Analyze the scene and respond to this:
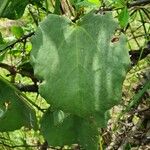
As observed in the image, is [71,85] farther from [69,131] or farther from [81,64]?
[69,131]

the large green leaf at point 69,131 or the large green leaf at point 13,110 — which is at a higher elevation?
the large green leaf at point 13,110

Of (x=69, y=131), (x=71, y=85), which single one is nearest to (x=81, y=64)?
(x=71, y=85)

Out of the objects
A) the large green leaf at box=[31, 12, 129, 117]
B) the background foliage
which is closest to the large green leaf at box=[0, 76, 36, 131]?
the background foliage

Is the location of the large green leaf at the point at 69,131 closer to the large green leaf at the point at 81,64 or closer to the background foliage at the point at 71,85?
the background foliage at the point at 71,85

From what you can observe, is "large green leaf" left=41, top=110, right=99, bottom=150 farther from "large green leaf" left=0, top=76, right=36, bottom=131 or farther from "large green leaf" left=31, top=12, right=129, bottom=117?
"large green leaf" left=31, top=12, right=129, bottom=117

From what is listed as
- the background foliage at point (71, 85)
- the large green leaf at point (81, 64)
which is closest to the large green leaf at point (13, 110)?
the background foliage at point (71, 85)

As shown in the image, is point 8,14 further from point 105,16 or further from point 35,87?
point 105,16
